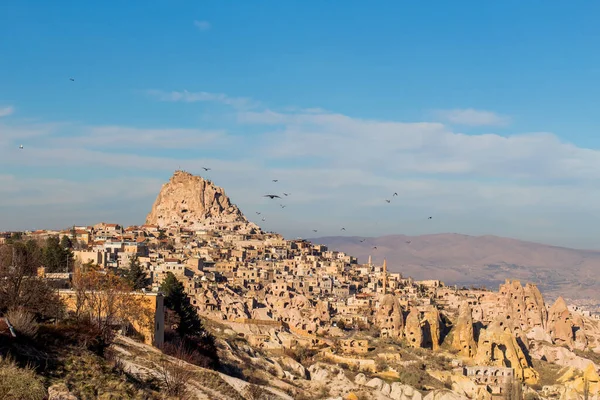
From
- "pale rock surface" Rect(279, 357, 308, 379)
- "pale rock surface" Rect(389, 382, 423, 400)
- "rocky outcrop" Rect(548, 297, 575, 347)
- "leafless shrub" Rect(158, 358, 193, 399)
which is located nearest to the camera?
"leafless shrub" Rect(158, 358, 193, 399)

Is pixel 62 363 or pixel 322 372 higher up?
pixel 62 363

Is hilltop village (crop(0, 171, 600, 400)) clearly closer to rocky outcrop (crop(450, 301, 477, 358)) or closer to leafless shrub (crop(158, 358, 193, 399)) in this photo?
rocky outcrop (crop(450, 301, 477, 358))

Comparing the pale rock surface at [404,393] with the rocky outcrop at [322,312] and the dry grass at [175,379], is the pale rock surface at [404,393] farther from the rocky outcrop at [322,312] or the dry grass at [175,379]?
the dry grass at [175,379]

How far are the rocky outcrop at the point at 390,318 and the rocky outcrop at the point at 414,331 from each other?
999 mm

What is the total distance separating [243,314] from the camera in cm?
7644

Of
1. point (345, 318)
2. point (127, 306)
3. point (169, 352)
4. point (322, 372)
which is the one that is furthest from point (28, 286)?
point (345, 318)

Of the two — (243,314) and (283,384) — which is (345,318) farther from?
(283,384)

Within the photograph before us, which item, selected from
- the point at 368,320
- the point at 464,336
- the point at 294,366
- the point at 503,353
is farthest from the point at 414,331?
the point at 294,366

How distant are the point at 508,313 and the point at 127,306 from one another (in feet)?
210

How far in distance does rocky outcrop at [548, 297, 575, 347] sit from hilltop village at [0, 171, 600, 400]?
110mm

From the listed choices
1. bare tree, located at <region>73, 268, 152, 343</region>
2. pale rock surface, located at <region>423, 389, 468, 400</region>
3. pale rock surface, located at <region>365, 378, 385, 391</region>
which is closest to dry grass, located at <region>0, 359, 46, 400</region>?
bare tree, located at <region>73, 268, 152, 343</region>

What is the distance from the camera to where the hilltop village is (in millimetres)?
63281

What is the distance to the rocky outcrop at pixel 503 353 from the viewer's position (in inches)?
2805

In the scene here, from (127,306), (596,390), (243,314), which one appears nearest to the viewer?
(127,306)
